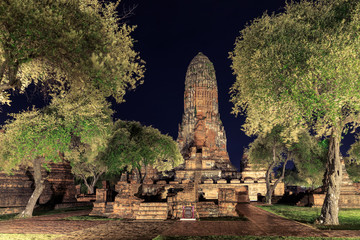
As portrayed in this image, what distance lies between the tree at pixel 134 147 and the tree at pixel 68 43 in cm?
1269

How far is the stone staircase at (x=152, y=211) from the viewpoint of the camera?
13.4 meters

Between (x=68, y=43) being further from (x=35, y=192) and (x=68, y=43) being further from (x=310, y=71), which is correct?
(x=35, y=192)

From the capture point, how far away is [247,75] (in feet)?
47.9

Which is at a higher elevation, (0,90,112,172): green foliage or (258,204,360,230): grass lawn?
(0,90,112,172): green foliage

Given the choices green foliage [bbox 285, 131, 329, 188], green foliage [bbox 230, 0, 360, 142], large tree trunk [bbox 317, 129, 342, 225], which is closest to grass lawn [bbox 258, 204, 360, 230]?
large tree trunk [bbox 317, 129, 342, 225]

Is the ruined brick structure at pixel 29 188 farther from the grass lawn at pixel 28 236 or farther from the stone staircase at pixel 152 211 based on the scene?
the grass lawn at pixel 28 236

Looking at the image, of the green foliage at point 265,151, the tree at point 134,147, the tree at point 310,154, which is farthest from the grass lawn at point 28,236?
the tree at point 310,154

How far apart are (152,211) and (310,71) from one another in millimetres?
10514

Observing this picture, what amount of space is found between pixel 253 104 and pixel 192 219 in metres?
7.04

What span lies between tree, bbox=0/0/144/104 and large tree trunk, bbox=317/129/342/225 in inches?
421

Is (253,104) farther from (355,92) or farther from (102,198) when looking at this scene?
(102,198)

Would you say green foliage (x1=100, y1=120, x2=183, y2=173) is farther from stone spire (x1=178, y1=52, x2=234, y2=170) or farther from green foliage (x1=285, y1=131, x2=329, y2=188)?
stone spire (x1=178, y1=52, x2=234, y2=170)

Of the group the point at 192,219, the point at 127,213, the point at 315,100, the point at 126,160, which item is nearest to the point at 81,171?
the point at 126,160

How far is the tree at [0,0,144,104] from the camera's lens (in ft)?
25.2
